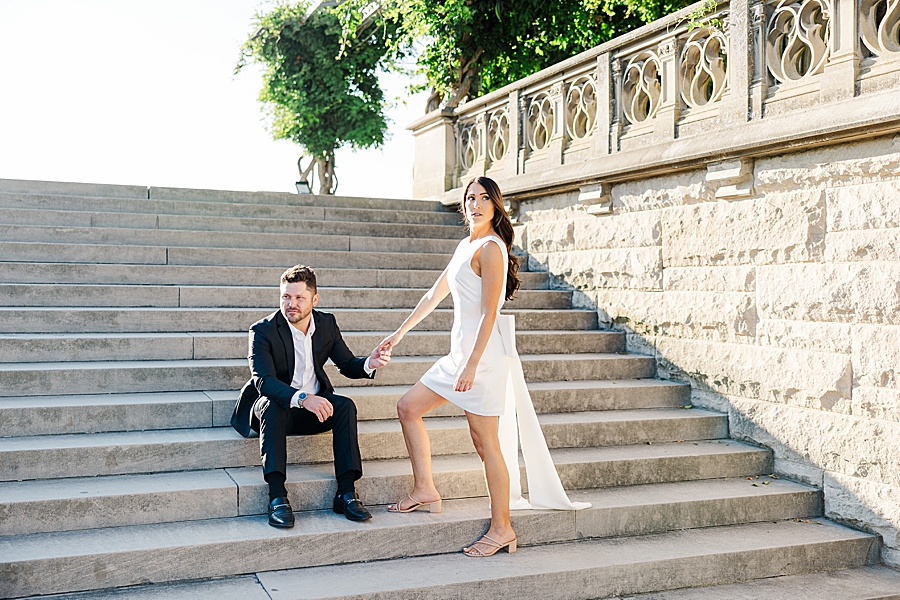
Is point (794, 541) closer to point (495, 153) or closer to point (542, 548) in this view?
point (542, 548)

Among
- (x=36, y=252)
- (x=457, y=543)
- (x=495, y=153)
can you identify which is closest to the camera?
(x=457, y=543)

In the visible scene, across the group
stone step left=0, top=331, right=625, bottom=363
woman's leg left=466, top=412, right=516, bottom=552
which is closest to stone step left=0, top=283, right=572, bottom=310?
stone step left=0, top=331, right=625, bottom=363

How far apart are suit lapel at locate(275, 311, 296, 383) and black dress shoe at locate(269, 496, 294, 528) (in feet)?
2.34

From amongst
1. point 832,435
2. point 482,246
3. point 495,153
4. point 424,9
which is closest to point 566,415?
point 832,435

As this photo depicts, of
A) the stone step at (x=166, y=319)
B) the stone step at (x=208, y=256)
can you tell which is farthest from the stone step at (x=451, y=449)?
the stone step at (x=208, y=256)

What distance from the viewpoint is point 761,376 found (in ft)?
19.5

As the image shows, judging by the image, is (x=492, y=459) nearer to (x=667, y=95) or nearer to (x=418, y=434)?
(x=418, y=434)

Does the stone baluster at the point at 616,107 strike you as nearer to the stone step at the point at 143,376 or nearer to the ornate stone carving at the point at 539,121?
the ornate stone carving at the point at 539,121

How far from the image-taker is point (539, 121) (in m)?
8.65

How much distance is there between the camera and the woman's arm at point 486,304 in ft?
14.0

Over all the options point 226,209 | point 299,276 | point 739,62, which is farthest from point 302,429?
point 226,209

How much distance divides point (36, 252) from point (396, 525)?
4418mm

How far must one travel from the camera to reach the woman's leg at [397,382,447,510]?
181 inches

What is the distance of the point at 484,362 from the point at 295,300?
1.14m
